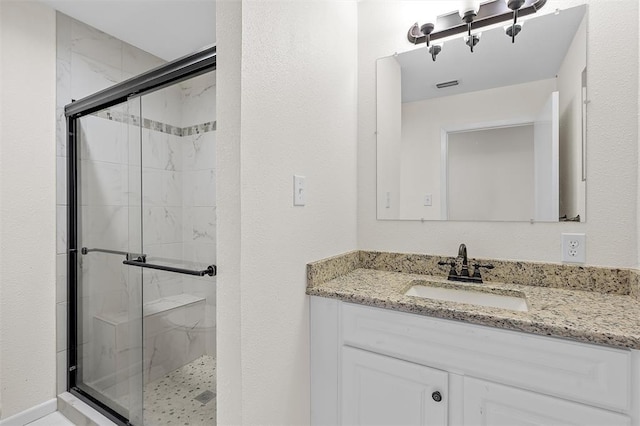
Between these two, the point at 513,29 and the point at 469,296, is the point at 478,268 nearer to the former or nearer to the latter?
the point at 469,296

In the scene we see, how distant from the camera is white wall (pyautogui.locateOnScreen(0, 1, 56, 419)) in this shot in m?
1.64

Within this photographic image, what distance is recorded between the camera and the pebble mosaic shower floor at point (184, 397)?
1451 mm

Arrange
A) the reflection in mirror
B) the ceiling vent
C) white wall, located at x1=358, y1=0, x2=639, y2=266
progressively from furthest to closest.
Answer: the ceiling vent
the reflection in mirror
white wall, located at x1=358, y1=0, x2=639, y2=266

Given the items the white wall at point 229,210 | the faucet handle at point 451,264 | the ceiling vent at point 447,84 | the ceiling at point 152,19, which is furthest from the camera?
the ceiling at point 152,19

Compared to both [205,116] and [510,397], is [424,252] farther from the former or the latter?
[205,116]

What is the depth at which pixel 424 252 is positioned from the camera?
61.7 inches

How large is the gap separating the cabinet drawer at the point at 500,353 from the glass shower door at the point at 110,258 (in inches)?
49.0

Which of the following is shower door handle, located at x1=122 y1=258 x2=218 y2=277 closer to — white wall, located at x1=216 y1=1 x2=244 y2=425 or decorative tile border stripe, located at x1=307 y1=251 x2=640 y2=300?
white wall, located at x1=216 y1=1 x2=244 y2=425

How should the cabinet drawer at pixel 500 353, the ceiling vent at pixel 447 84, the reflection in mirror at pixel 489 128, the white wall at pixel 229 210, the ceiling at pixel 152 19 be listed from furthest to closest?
the ceiling at pixel 152 19, the ceiling vent at pixel 447 84, the reflection in mirror at pixel 489 128, the white wall at pixel 229 210, the cabinet drawer at pixel 500 353

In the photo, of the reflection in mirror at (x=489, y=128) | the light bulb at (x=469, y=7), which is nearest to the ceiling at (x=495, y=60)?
the reflection in mirror at (x=489, y=128)

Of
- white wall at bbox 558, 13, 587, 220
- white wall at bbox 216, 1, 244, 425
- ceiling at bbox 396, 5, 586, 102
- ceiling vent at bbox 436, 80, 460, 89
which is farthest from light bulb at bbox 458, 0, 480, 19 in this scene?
white wall at bbox 216, 1, 244, 425

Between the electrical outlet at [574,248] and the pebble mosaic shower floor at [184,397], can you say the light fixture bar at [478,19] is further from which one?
the pebble mosaic shower floor at [184,397]

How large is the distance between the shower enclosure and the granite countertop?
0.67 m

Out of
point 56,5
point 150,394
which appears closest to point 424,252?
point 150,394
